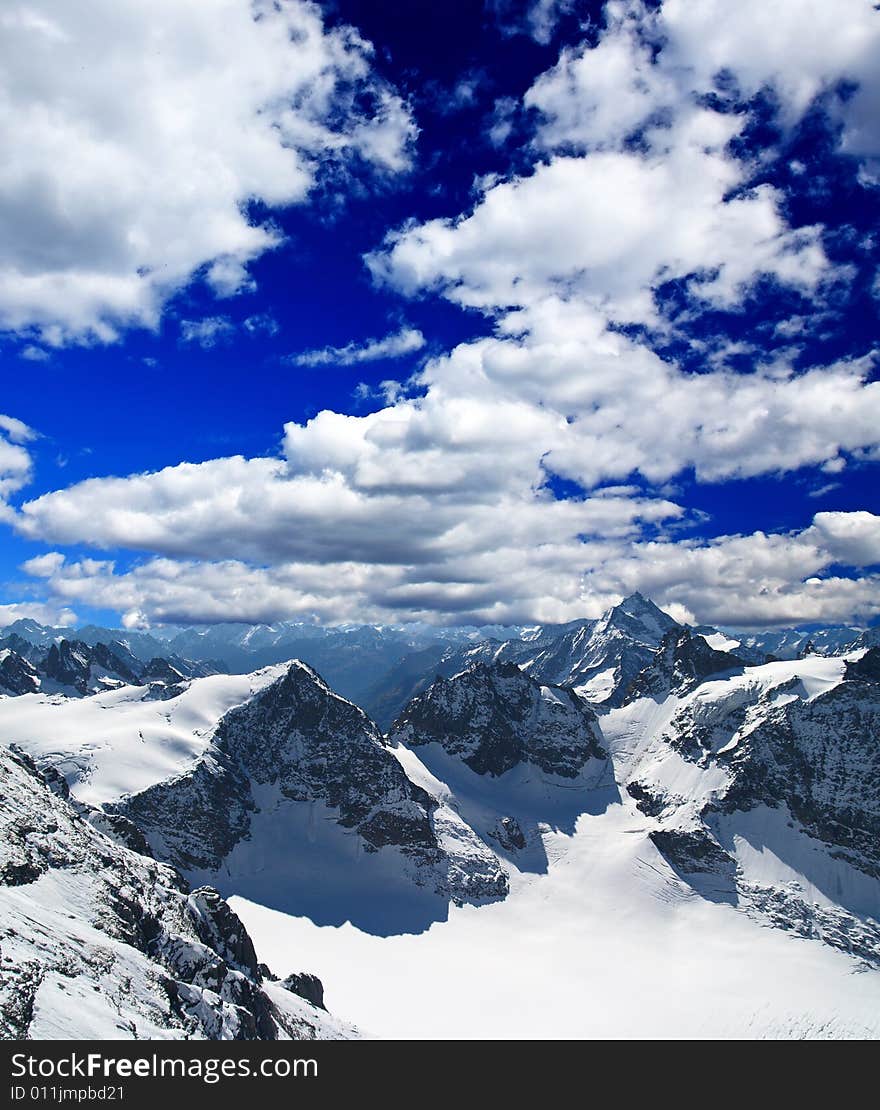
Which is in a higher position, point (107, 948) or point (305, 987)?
point (107, 948)

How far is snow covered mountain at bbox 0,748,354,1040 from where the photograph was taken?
4819 cm

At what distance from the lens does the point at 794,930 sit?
197 m

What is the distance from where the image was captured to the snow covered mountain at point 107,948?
4819cm

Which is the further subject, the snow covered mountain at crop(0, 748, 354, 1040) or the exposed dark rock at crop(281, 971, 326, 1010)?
the exposed dark rock at crop(281, 971, 326, 1010)

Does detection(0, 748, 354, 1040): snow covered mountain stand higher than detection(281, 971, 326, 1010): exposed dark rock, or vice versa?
detection(0, 748, 354, 1040): snow covered mountain

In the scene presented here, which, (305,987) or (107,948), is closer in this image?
(107,948)

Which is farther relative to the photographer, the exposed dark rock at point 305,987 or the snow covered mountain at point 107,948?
the exposed dark rock at point 305,987

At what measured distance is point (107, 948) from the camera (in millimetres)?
60312

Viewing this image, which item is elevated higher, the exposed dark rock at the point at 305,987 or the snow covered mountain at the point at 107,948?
the snow covered mountain at the point at 107,948

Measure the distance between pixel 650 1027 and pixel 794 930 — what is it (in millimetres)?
80740
